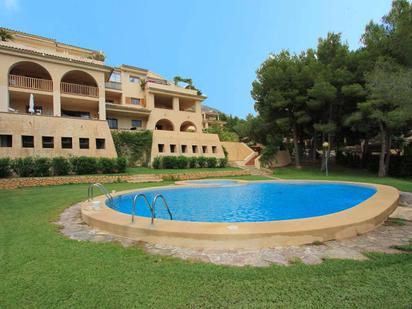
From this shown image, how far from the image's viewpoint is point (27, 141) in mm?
17609

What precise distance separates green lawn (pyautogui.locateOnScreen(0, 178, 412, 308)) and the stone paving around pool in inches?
10.0

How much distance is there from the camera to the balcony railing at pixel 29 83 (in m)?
19.6

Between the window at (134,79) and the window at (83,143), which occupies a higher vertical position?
the window at (134,79)

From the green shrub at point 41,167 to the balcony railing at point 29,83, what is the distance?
313 inches

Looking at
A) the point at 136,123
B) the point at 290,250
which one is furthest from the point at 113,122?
the point at 290,250

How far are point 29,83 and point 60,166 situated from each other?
9034 mm

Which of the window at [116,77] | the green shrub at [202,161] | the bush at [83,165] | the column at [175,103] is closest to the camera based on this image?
the bush at [83,165]

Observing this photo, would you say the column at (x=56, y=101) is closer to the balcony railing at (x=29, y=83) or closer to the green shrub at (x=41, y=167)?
the balcony railing at (x=29, y=83)

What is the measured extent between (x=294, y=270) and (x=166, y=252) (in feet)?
6.74

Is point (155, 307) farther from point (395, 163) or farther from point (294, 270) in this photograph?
point (395, 163)

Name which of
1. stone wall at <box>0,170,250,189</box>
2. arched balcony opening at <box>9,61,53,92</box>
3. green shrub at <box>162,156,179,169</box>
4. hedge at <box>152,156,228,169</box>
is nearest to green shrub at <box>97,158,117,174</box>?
stone wall at <box>0,170,250,189</box>

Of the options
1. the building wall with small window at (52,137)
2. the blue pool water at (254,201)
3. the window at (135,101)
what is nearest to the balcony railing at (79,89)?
the building wall with small window at (52,137)

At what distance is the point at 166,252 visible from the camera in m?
4.16

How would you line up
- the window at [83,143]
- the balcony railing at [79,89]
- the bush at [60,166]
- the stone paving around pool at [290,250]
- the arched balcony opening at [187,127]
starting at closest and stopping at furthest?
1. the stone paving around pool at [290,250]
2. the bush at [60,166]
3. the window at [83,143]
4. the balcony railing at [79,89]
5. the arched balcony opening at [187,127]
